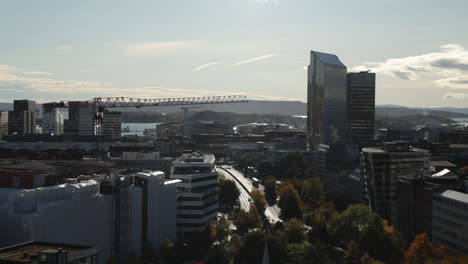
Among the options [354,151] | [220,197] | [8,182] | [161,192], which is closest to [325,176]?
[354,151]

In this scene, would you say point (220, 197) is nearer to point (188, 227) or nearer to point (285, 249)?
point (188, 227)

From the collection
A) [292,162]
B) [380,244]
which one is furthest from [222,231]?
[292,162]

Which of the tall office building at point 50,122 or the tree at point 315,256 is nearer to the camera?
the tree at point 315,256

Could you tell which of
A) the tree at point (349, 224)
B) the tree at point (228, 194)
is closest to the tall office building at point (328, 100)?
the tree at point (228, 194)

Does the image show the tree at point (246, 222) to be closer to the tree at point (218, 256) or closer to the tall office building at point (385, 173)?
the tree at point (218, 256)

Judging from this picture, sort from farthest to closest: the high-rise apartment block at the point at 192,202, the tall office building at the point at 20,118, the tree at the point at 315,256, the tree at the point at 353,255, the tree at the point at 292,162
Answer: the tall office building at the point at 20,118 < the tree at the point at 292,162 < the high-rise apartment block at the point at 192,202 < the tree at the point at 353,255 < the tree at the point at 315,256

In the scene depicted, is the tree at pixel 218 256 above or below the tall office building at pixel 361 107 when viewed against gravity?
below

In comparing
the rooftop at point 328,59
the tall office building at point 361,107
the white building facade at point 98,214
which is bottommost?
the white building facade at point 98,214
